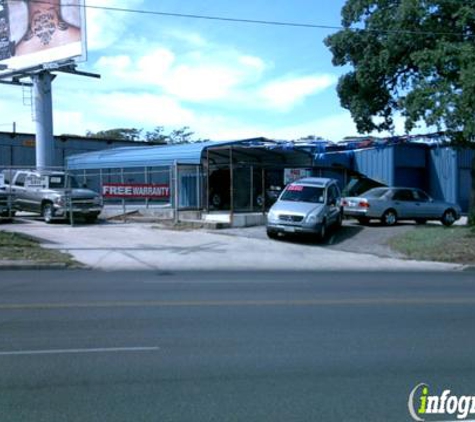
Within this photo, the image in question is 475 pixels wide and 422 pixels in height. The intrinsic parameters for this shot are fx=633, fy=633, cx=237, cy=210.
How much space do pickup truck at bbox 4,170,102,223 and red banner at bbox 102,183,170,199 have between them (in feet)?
6.95

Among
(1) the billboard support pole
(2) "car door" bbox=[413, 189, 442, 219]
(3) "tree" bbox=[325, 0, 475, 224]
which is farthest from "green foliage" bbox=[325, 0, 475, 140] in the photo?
(1) the billboard support pole

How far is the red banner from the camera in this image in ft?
89.4

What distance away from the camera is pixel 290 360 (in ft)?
21.3

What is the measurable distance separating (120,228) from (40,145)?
14.3 meters

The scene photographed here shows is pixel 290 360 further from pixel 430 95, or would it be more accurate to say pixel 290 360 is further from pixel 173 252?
pixel 430 95

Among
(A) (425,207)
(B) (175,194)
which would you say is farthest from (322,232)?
(B) (175,194)

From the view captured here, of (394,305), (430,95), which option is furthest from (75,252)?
(430,95)

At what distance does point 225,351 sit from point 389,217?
19.1 meters

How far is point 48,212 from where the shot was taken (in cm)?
2422

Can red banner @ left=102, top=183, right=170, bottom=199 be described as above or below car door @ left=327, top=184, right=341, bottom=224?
above

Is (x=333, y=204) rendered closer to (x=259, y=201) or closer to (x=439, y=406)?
(x=259, y=201)

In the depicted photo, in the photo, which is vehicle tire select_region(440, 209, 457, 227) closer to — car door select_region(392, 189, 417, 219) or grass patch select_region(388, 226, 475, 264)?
car door select_region(392, 189, 417, 219)

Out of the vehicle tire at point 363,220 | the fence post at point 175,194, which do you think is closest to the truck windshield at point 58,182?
the fence post at point 175,194

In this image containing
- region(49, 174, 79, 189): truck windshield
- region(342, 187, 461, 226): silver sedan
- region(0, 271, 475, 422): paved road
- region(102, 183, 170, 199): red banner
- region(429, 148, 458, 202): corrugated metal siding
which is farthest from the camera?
region(429, 148, 458, 202): corrugated metal siding
